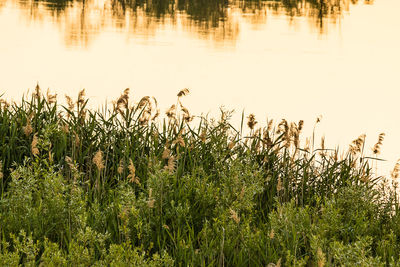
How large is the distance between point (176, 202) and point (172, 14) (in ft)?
57.8

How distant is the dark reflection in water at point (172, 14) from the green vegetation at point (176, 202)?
31.6 feet

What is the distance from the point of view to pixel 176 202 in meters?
5.09

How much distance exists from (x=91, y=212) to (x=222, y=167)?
1.19 meters

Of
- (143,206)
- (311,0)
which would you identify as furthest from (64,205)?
(311,0)

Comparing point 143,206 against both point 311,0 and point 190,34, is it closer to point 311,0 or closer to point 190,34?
point 190,34

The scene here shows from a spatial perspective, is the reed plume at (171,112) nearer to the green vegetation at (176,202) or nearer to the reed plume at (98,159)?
the green vegetation at (176,202)

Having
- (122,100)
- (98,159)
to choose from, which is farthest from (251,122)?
(98,159)

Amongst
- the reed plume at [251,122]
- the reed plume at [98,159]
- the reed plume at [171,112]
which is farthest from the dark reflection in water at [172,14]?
the reed plume at [98,159]

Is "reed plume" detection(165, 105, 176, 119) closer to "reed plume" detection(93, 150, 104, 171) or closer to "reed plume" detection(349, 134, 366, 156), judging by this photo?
"reed plume" detection(349, 134, 366, 156)

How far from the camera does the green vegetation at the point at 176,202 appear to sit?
3982 millimetres

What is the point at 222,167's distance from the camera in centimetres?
548

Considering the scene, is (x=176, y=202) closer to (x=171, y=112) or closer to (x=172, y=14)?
(x=171, y=112)

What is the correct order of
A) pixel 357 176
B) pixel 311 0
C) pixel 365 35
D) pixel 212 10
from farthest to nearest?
pixel 311 0 → pixel 212 10 → pixel 365 35 → pixel 357 176

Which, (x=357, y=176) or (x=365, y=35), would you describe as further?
(x=365, y=35)
